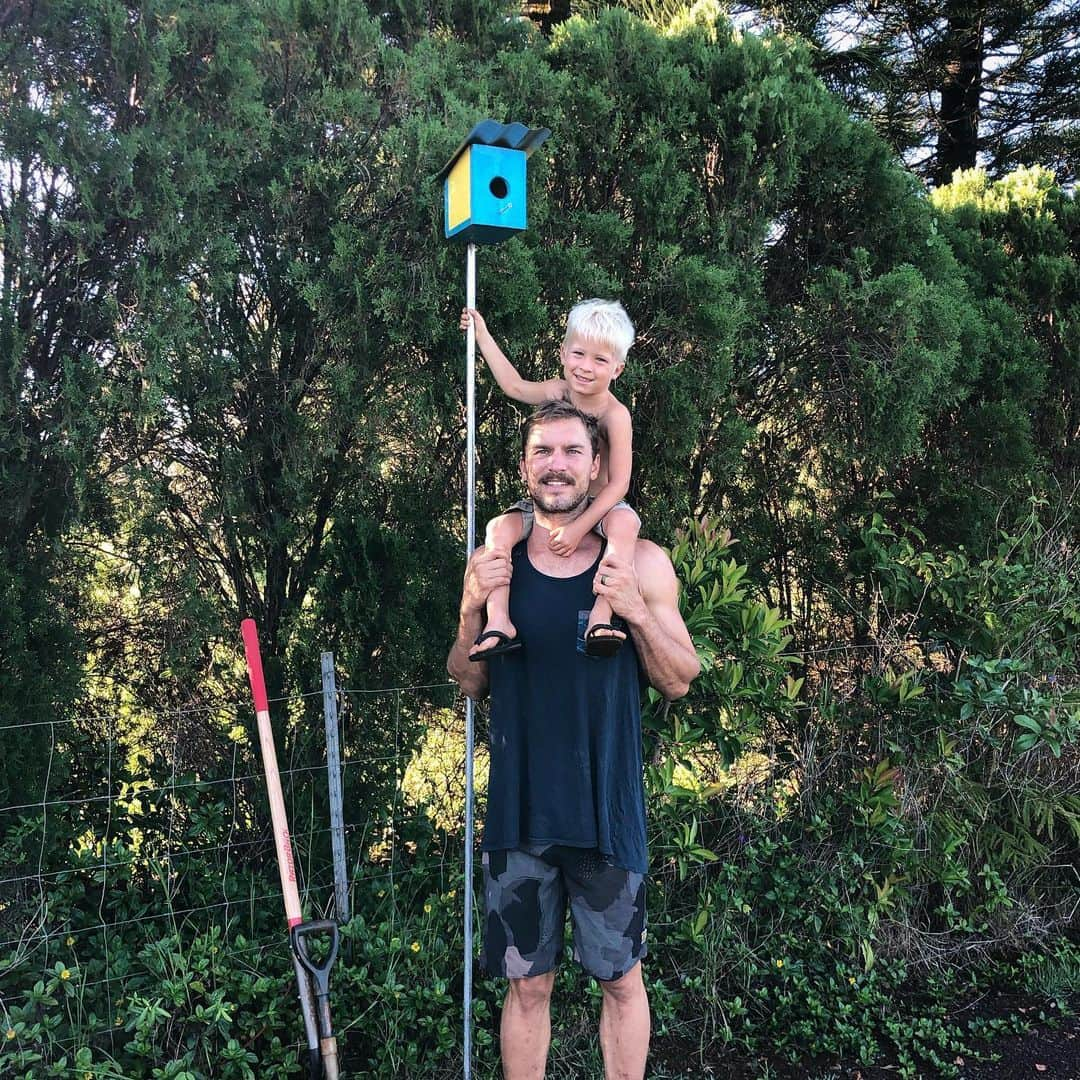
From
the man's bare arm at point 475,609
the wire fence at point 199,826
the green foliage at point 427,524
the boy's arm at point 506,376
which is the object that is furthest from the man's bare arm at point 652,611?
the wire fence at point 199,826

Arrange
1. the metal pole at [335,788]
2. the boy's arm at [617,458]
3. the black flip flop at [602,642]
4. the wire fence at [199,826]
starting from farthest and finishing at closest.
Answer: the metal pole at [335,788]
the wire fence at [199,826]
the boy's arm at [617,458]
the black flip flop at [602,642]

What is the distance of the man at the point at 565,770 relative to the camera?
2.36 m

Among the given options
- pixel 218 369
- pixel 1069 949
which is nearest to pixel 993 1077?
pixel 1069 949

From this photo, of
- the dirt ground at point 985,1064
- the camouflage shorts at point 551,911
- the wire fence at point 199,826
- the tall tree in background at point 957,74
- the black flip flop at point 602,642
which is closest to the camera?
the black flip flop at point 602,642

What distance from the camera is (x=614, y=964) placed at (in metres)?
2.39

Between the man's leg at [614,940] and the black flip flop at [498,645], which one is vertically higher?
the black flip flop at [498,645]

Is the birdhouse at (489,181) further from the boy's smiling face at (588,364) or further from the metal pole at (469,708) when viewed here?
the boy's smiling face at (588,364)

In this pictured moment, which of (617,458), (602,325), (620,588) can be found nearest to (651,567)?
(620,588)

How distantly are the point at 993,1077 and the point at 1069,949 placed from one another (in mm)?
911

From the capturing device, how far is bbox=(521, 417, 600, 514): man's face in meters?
2.41

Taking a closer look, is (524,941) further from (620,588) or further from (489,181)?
(489,181)

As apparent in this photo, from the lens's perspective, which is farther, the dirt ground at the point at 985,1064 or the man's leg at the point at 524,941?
the dirt ground at the point at 985,1064

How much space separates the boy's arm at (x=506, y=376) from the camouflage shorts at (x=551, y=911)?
1.29 m

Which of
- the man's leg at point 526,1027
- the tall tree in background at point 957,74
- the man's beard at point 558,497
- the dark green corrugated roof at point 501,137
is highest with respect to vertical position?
the tall tree in background at point 957,74
